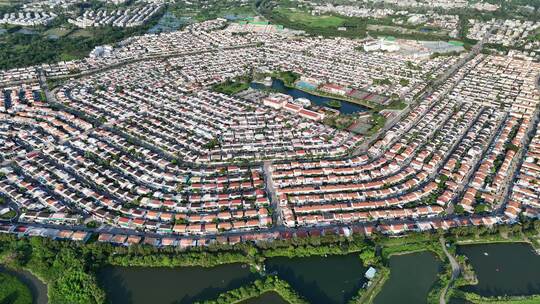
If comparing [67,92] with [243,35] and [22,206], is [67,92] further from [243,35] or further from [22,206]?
[243,35]

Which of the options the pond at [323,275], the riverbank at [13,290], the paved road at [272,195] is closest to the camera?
the riverbank at [13,290]

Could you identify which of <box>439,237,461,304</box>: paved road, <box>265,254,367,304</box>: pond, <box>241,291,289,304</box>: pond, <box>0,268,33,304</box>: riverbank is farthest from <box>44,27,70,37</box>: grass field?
<box>439,237,461,304</box>: paved road

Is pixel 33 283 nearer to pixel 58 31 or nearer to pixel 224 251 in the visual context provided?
pixel 224 251

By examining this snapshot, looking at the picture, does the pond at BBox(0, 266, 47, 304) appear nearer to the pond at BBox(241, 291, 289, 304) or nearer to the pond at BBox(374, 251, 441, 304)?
the pond at BBox(241, 291, 289, 304)

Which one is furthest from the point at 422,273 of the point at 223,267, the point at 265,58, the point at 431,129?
the point at 265,58

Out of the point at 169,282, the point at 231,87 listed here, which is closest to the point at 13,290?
the point at 169,282

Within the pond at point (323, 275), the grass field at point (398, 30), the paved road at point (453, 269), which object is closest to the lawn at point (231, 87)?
the pond at point (323, 275)

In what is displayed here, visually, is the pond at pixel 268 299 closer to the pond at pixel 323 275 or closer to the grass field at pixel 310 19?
the pond at pixel 323 275
